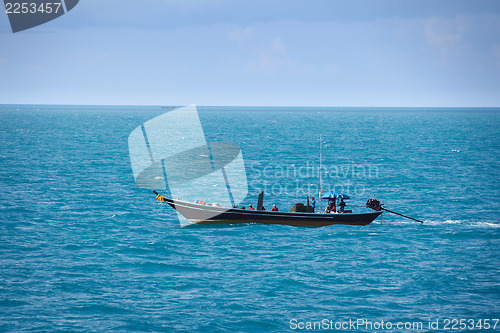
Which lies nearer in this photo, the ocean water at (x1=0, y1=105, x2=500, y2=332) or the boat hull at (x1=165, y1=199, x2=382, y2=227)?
the ocean water at (x1=0, y1=105, x2=500, y2=332)

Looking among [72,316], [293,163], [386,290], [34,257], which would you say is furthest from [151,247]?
[293,163]

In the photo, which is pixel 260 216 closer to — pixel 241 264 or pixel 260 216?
pixel 260 216

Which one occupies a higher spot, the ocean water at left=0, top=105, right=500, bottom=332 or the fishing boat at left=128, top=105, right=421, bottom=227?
the fishing boat at left=128, top=105, right=421, bottom=227

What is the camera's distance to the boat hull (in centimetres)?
5244

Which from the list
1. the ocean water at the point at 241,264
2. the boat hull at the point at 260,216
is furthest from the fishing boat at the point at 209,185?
the ocean water at the point at 241,264

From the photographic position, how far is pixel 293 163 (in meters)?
106

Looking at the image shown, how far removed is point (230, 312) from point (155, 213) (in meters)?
28.9

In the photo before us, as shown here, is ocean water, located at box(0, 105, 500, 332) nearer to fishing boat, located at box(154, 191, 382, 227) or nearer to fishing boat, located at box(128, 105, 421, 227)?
fishing boat, located at box(154, 191, 382, 227)

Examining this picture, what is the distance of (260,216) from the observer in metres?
52.9

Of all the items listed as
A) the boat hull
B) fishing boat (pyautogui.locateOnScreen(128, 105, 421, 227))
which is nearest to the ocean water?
the boat hull

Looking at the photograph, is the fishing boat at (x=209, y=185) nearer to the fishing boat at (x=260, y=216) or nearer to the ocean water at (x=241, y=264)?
the fishing boat at (x=260, y=216)

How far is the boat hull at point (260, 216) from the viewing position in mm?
52438

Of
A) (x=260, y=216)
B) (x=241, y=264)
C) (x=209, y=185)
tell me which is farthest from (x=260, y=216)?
(x=209, y=185)

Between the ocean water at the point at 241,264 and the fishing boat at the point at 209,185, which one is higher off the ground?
the fishing boat at the point at 209,185
